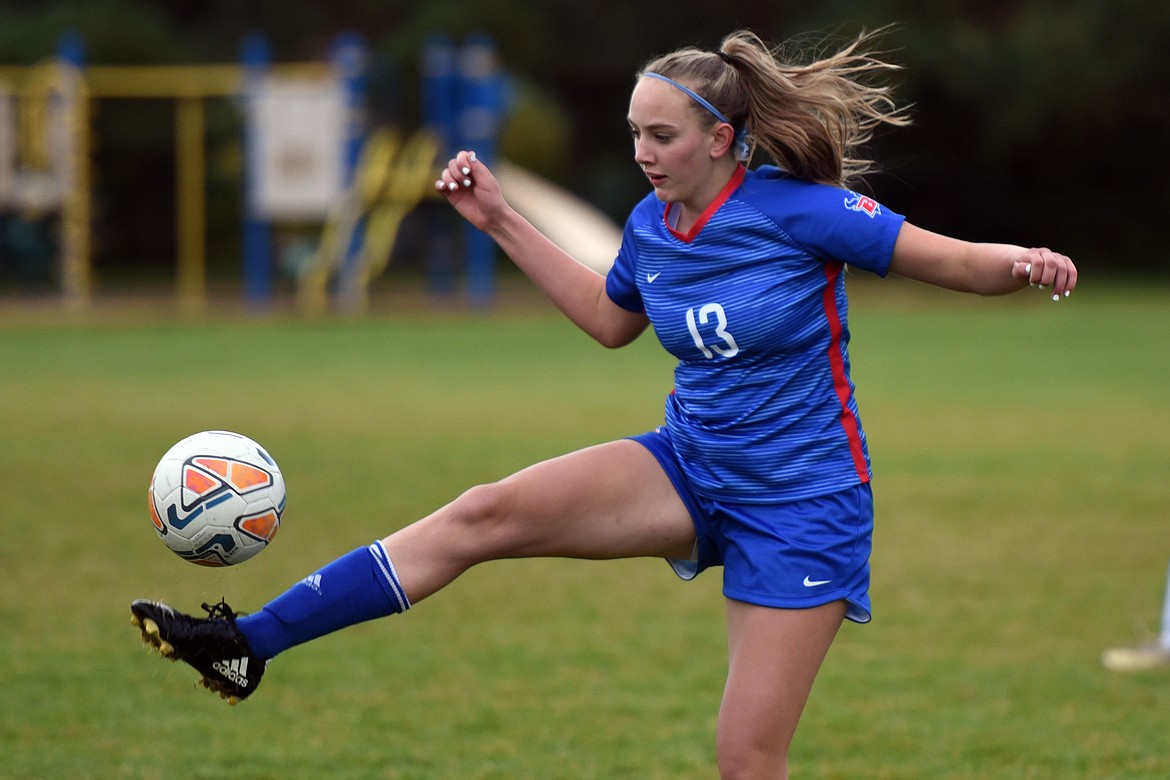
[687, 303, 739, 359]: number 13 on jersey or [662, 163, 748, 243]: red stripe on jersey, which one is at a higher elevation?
[662, 163, 748, 243]: red stripe on jersey

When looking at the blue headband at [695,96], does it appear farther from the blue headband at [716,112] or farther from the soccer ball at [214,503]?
the soccer ball at [214,503]

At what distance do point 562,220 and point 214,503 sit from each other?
19.4 metres

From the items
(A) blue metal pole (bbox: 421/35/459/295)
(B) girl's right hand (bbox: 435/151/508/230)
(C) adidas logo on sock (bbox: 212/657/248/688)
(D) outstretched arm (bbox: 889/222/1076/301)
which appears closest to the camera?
(D) outstretched arm (bbox: 889/222/1076/301)

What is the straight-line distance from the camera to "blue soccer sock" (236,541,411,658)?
335 centimetres

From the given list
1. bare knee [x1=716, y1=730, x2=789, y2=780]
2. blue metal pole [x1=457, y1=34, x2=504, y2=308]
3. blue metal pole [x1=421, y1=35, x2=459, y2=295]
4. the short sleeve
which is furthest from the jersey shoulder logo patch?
blue metal pole [x1=421, y1=35, x2=459, y2=295]

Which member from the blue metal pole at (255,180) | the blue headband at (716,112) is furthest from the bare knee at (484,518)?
the blue metal pole at (255,180)

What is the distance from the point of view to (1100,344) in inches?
689

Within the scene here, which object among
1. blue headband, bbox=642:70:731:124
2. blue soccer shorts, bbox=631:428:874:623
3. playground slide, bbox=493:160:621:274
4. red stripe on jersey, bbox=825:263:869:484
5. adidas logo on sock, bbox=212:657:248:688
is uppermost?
blue headband, bbox=642:70:731:124

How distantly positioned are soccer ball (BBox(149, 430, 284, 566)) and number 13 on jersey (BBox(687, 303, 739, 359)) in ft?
3.63

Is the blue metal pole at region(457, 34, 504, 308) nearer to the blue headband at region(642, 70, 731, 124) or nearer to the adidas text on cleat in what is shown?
the blue headband at region(642, 70, 731, 124)

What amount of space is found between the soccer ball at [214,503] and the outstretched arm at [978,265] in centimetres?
162

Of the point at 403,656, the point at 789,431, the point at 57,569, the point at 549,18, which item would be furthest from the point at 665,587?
the point at 549,18

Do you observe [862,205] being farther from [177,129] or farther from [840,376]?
[177,129]

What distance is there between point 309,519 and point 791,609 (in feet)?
17.4
